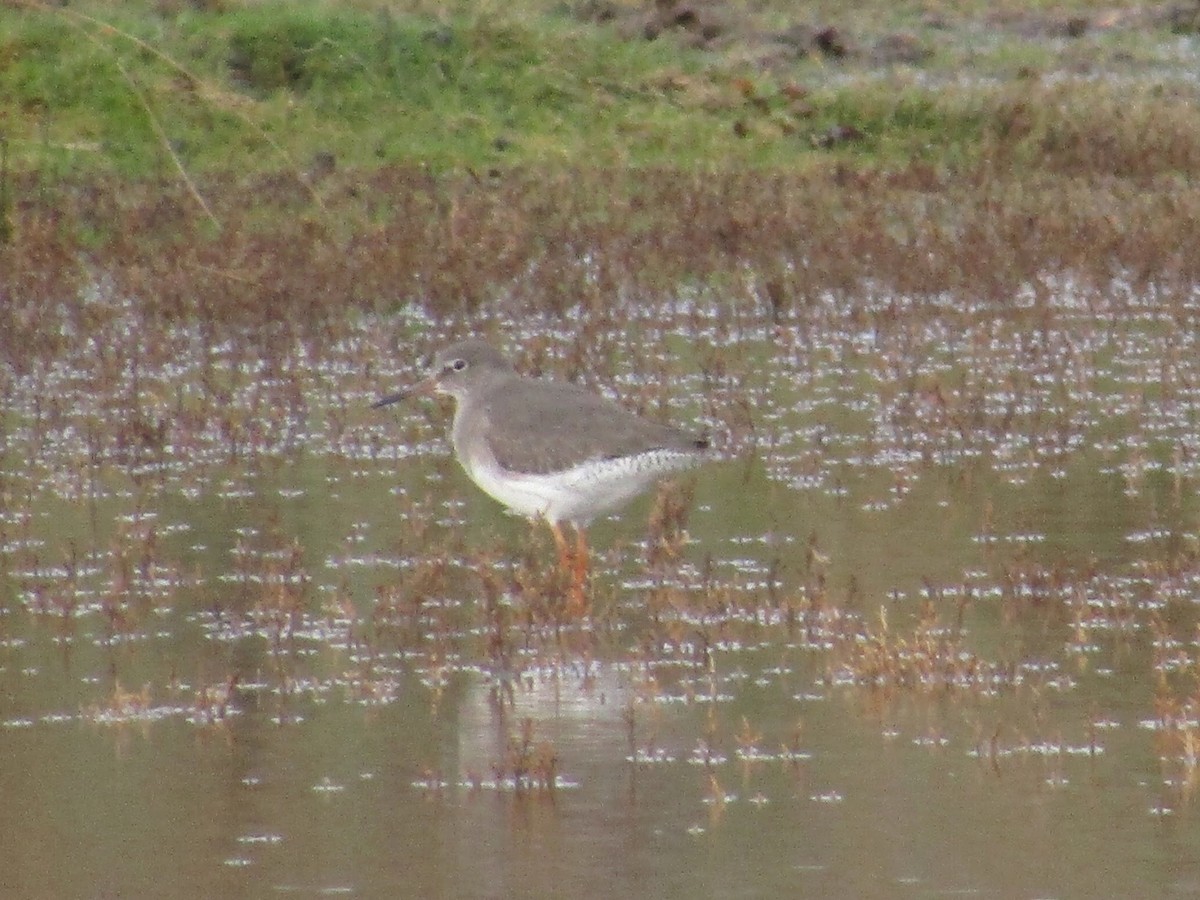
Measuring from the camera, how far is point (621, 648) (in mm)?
7934

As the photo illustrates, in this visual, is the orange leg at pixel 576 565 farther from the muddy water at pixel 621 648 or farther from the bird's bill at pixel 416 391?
the bird's bill at pixel 416 391

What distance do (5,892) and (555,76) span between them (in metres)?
16.2

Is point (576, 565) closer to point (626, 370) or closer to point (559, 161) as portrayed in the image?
point (626, 370)

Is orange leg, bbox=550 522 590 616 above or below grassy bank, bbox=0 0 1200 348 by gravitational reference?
below

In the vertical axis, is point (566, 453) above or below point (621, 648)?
above

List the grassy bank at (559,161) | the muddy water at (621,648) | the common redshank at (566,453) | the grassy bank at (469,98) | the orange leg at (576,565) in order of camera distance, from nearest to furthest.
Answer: the muddy water at (621,648)
the orange leg at (576,565)
the common redshank at (566,453)
the grassy bank at (559,161)
the grassy bank at (469,98)

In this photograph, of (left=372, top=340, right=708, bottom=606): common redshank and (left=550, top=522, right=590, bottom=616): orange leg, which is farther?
(left=372, top=340, right=708, bottom=606): common redshank

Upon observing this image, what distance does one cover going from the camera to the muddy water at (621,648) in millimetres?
5973

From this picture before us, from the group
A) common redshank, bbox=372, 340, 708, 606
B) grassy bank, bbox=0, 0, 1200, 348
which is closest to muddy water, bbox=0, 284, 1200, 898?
common redshank, bbox=372, 340, 708, 606

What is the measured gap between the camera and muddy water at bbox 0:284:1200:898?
597 centimetres

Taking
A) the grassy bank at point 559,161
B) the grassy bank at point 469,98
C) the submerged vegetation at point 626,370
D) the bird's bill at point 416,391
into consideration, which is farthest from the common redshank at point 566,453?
the grassy bank at point 469,98

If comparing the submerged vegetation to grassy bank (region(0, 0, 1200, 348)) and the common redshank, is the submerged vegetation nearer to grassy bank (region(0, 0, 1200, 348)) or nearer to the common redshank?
grassy bank (region(0, 0, 1200, 348))

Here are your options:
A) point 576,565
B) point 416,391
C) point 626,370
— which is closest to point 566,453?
point 576,565

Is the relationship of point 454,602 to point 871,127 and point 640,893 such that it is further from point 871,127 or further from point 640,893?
point 871,127
